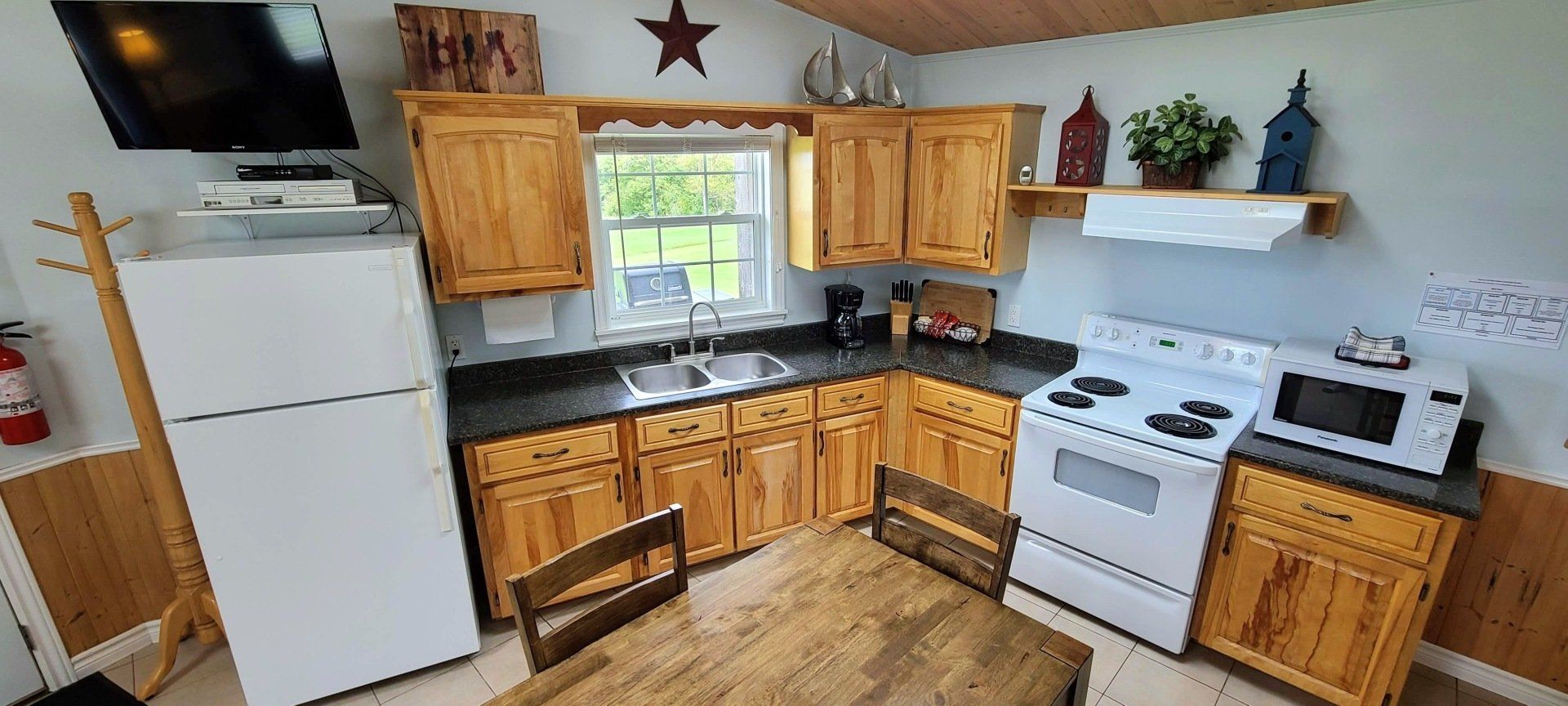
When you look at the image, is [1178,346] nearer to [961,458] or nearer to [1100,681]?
[961,458]

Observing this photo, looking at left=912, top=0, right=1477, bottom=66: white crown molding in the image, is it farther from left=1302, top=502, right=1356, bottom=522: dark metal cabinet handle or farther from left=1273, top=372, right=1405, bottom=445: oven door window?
left=1302, top=502, right=1356, bottom=522: dark metal cabinet handle

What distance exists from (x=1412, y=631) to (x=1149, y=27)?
2.18m

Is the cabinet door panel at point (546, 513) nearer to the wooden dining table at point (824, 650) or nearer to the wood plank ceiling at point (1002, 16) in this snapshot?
the wooden dining table at point (824, 650)

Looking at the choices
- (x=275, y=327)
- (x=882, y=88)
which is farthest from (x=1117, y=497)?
(x=275, y=327)

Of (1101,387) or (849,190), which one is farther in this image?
(849,190)

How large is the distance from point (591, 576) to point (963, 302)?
2.39 metres

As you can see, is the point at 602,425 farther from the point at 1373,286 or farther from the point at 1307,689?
the point at 1373,286

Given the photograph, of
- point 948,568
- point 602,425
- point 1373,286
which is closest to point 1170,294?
point 1373,286

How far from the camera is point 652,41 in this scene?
2.73 metres

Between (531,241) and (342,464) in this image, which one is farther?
(531,241)

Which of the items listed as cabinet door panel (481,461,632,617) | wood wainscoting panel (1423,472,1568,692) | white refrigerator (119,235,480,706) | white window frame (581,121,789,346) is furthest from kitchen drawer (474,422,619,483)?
wood wainscoting panel (1423,472,1568,692)

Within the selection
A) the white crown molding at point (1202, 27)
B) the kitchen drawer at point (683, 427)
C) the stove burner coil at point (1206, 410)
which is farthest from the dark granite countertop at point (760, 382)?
the white crown molding at point (1202, 27)

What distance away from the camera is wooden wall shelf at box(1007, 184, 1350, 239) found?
7.09ft

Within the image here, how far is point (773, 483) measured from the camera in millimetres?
2875
